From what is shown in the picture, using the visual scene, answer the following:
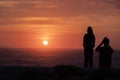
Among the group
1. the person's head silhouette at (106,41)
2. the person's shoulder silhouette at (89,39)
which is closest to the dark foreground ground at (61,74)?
the person's head silhouette at (106,41)

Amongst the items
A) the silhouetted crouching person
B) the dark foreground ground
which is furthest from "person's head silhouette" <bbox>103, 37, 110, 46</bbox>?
the dark foreground ground

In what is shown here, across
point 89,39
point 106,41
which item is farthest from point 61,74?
point 89,39

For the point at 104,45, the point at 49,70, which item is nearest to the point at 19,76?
the point at 49,70

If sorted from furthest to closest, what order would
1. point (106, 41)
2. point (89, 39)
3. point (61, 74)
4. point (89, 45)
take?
point (89, 45), point (89, 39), point (106, 41), point (61, 74)

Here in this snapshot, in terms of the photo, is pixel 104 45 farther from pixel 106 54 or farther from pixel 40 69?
pixel 40 69

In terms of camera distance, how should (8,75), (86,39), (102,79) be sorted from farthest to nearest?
1. (86,39)
2. (8,75)
3. (102,79)

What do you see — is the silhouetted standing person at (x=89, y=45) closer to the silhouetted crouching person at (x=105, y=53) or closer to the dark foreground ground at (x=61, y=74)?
the silhouetted crouching person at (x=105, y=53)

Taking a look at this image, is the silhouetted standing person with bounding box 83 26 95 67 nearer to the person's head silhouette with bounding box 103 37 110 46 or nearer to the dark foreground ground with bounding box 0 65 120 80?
the person's head silhouette with bounding box 103 37 110 46

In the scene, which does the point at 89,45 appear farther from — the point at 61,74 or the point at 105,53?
the point at 61,74

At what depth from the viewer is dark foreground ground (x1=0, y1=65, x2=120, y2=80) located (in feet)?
67.8

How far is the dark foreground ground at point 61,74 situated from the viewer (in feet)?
67.8

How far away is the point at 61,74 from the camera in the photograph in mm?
21672

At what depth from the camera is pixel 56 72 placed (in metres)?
22.3

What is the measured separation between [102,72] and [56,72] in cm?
210
